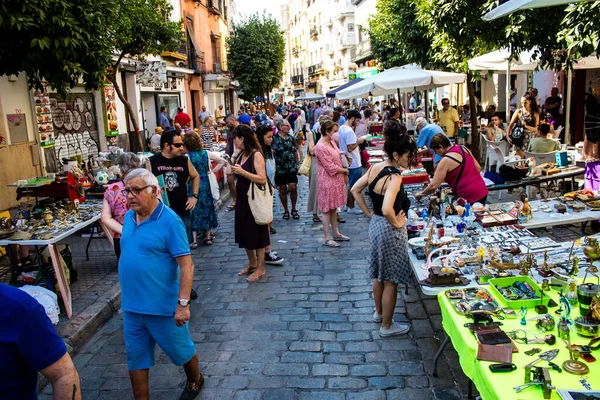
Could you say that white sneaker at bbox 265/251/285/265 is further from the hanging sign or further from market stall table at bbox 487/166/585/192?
the hanging sign

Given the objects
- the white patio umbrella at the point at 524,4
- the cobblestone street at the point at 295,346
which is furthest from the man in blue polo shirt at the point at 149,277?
the white patio umbrella at the point at 524,4

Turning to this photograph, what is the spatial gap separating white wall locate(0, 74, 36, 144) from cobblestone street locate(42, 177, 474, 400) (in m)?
5.64

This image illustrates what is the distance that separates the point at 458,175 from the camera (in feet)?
19.8

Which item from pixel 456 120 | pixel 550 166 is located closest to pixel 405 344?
pixel 550 166

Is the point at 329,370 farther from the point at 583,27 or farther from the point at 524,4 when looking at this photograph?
the point at 583,27

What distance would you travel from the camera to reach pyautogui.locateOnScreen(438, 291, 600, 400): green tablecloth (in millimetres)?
2480

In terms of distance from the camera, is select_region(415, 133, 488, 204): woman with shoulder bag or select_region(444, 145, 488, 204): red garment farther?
select_region(444, 145, 488, 204): red garment

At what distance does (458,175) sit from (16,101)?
8536 mm

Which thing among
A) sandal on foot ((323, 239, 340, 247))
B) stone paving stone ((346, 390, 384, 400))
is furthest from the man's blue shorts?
sandal on foot ((323, 239, 340, 247))

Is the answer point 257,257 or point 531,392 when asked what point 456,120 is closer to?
point 257,257

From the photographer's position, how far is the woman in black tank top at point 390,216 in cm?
445

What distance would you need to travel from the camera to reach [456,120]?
46.1 feet

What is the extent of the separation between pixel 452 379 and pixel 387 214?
138 cm

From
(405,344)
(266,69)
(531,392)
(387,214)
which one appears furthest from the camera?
(266,69)
